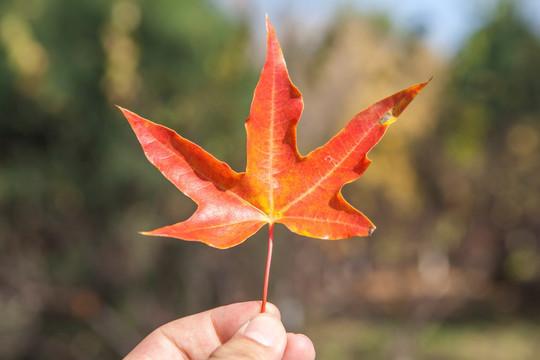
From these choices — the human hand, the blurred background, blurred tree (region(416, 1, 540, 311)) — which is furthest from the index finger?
blurred tree (region(416, 1, 540, 311))

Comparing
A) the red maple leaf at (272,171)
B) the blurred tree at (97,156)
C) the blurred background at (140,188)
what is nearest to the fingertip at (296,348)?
the red maple leaf at (272,171)

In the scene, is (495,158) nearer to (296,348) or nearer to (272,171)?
(296,348)

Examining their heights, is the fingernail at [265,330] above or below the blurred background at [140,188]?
below

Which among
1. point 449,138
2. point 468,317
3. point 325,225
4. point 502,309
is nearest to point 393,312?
point 468,317

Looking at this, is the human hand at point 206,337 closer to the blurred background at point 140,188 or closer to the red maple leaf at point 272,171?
the red maple leaf at point 272,171

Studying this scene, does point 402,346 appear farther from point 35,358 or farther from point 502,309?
point 35,358

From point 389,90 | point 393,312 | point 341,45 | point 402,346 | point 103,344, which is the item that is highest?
point 389,90

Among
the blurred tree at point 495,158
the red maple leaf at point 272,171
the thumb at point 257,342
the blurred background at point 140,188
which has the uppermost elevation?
the blurred tree at point 495,158
